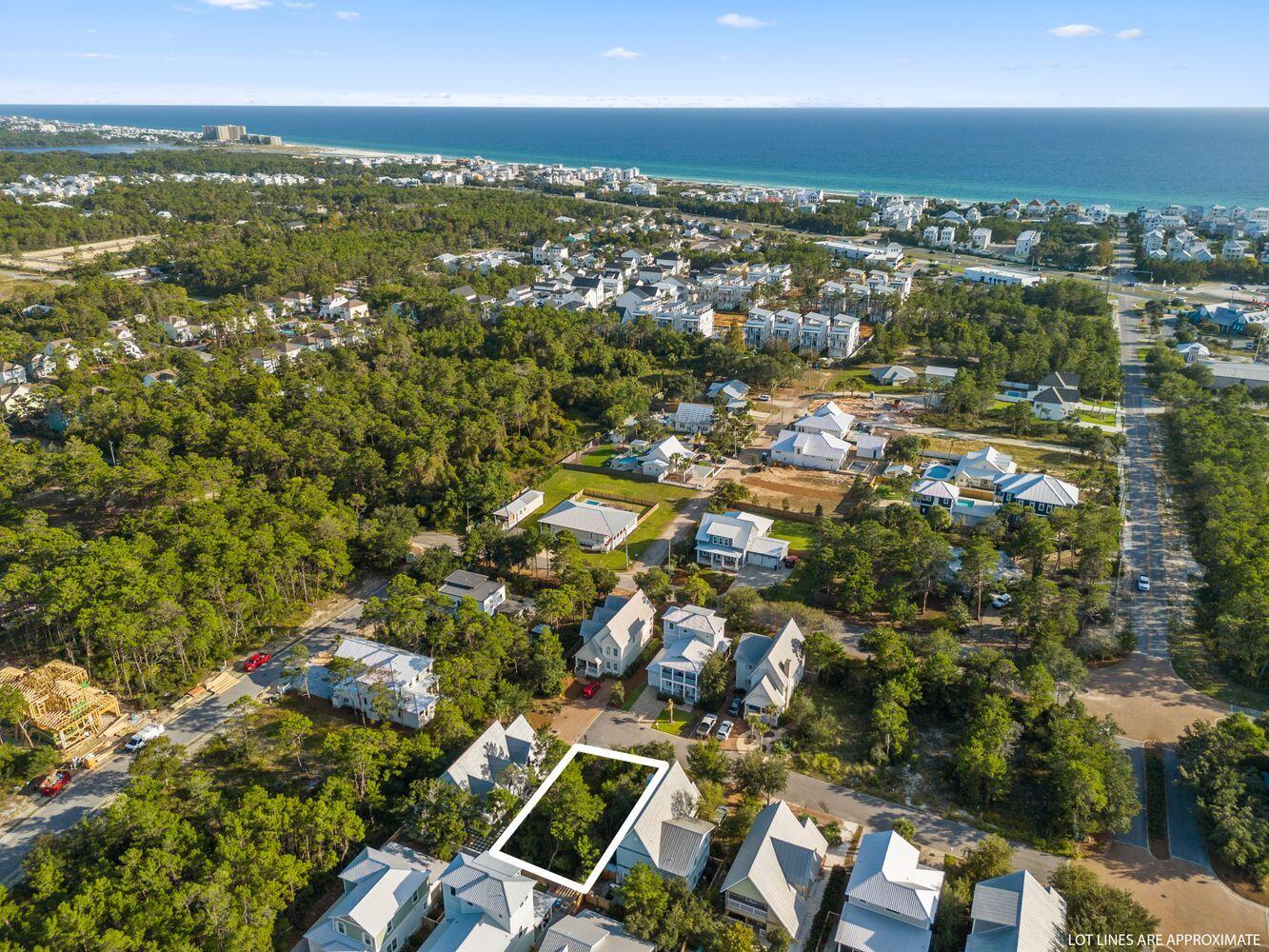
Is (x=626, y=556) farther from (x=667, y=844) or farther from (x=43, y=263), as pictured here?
(x=43, y=263)

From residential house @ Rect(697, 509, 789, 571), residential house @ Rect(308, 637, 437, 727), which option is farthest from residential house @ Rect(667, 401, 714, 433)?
residential house @ Rect(308, 637, 437, 727)

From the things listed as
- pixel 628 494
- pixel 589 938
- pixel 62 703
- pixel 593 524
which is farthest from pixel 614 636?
pixel 62 703

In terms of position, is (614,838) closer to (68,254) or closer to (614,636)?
(614,636)

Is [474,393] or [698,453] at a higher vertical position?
[474,393]

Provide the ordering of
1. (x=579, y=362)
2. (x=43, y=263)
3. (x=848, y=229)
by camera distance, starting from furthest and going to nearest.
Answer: (x=848, y=229) → (x=43, y=263) → (x=579, y=362)

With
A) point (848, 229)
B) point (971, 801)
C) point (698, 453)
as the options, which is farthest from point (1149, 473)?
point (848, 229)

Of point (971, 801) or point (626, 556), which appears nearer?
point (971, 801)
